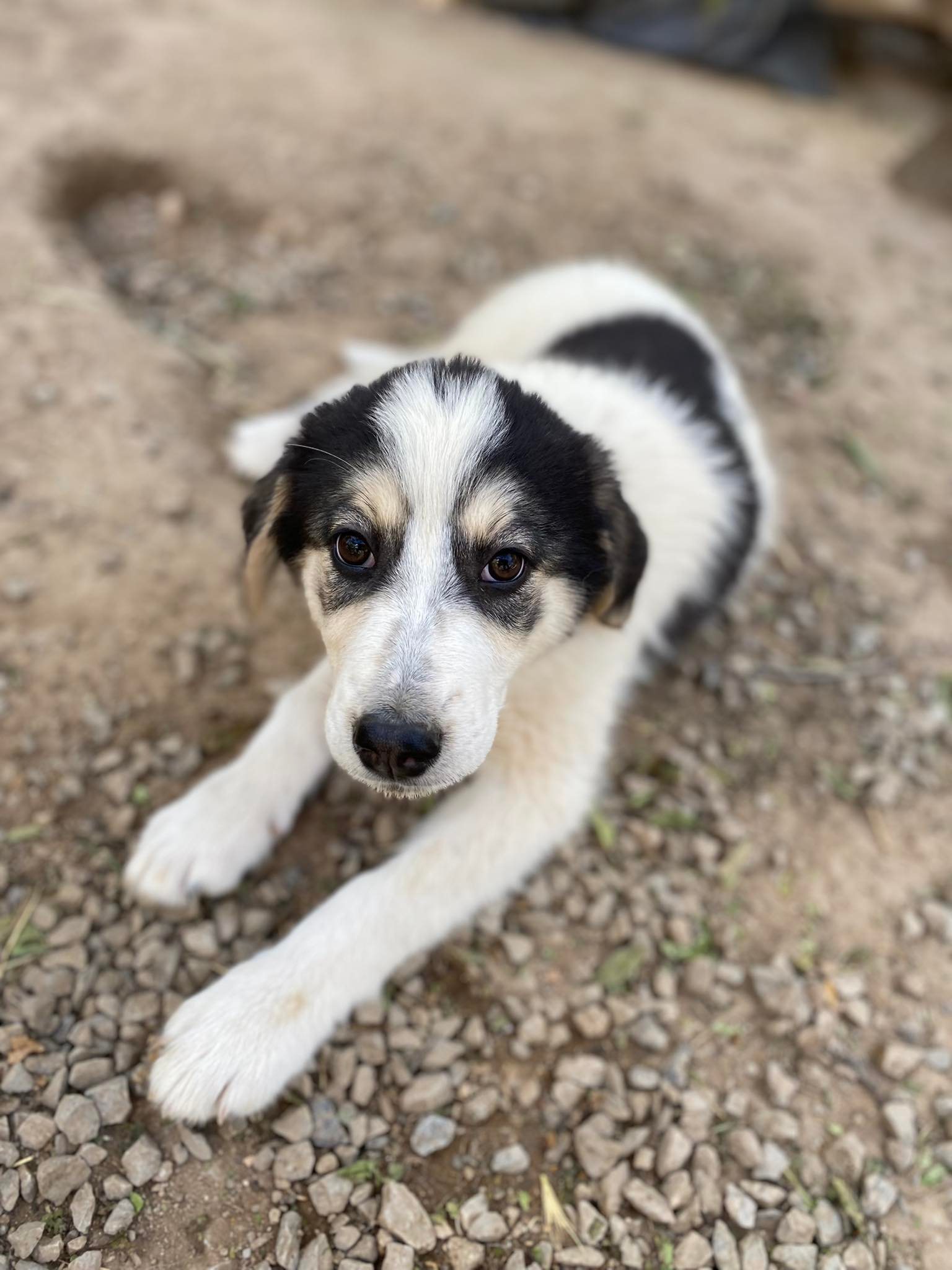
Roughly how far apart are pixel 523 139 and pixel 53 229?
3297mm

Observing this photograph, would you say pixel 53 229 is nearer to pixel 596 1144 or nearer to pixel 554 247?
pixel 554 247

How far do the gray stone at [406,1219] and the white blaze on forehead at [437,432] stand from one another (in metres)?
1.70

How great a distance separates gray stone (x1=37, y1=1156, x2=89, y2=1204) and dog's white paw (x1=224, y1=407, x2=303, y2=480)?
8.48ft

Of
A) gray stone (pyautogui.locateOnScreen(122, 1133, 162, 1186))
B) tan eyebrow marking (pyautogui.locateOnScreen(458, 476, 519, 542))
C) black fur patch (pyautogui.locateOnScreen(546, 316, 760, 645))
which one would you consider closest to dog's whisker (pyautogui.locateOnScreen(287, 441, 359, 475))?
tan eyebrow marking (pyautogui.locateOnScreen(458, 476, 519, 542))

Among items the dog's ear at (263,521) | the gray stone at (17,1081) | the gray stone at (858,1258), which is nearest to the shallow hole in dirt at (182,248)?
the dog's ear at (263,521)

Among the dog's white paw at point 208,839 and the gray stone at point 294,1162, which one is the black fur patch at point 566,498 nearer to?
the dog's white paw at point 208,839

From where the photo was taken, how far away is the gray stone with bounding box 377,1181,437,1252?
2301 mm

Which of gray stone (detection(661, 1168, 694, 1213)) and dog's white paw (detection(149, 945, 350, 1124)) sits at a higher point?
gray stone (detection(661, 1168, 694, 1213))

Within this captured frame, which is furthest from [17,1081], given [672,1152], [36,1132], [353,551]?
[672,1152]

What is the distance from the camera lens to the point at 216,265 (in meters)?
5.16

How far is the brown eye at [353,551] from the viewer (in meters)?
2.43

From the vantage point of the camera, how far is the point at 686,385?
11.5 feet

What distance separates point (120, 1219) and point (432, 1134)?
779 mm

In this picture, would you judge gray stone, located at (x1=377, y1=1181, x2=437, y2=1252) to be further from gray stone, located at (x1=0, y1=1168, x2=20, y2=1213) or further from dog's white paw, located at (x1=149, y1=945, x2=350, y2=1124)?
gray stone, located at (x1=0, y1=1168, x2=20, y2=1213)
